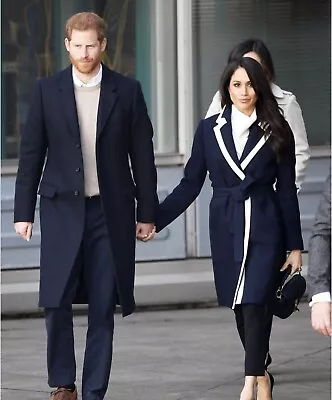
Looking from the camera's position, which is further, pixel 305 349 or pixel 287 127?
pixel 305 349

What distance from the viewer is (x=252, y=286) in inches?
242

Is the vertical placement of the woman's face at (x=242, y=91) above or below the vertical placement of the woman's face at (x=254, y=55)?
below

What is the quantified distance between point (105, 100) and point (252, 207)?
0.85 meters

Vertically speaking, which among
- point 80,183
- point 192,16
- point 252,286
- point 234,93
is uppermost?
point 192,16

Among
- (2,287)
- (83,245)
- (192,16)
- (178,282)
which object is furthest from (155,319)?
(83,245)

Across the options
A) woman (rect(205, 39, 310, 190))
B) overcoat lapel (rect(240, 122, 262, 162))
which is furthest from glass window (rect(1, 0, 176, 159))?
overcoat lapel (rect(240, 122, 262, 162))

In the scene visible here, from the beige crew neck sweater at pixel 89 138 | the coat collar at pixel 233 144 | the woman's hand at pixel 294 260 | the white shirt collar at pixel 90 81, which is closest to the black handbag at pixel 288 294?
the woman's hand at pixel 294 260

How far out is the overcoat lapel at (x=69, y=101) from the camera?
20.0 feet

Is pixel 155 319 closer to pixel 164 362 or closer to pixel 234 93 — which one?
pixel 164 362

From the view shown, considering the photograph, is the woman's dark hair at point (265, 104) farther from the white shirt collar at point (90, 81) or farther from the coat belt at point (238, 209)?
the white shirt collar at point (90, 81)

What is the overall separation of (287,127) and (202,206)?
3.79 metres

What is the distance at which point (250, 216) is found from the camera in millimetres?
6176

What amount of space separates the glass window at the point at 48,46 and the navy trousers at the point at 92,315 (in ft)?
12.2

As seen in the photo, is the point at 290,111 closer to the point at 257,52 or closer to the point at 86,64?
the point at 257,52
